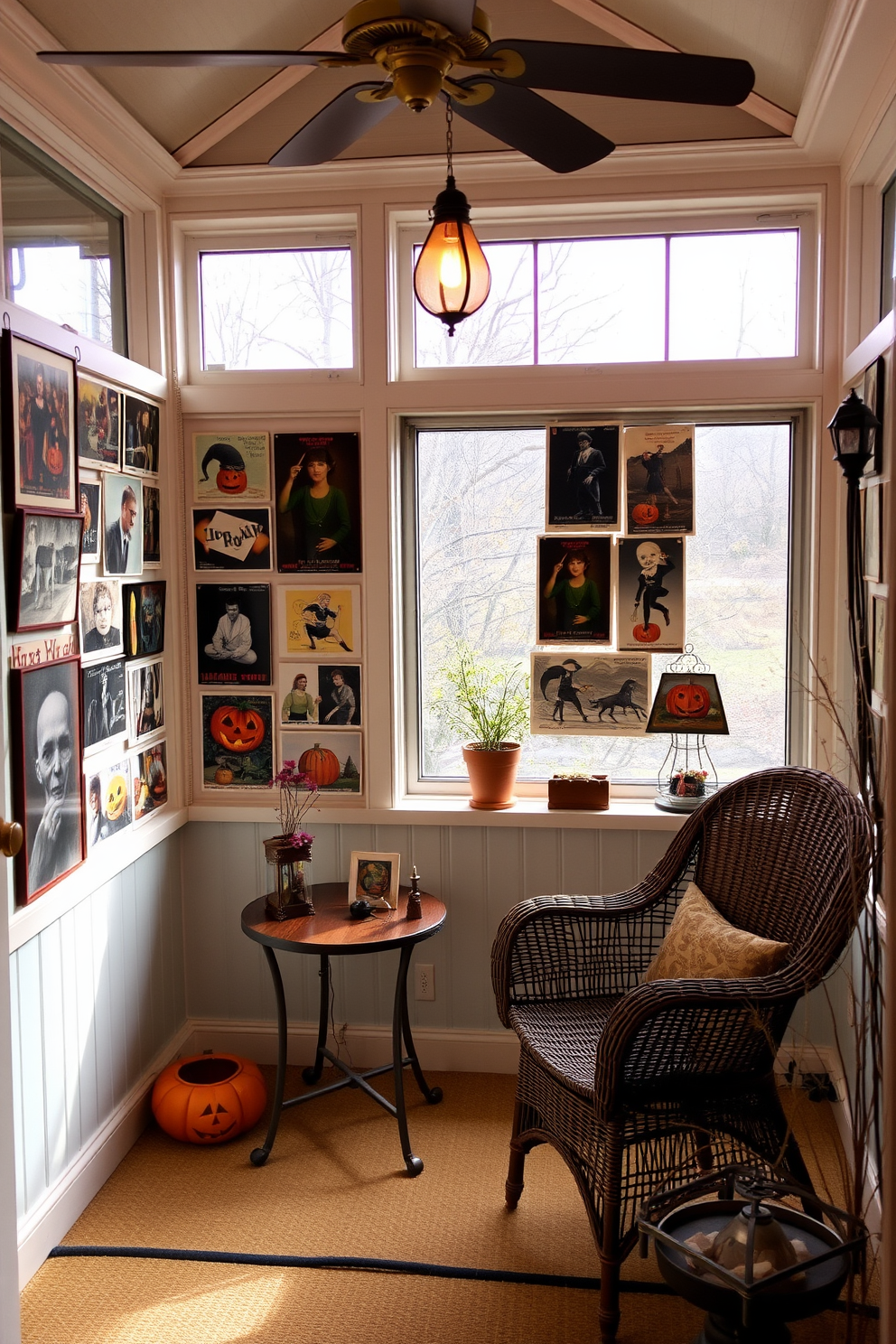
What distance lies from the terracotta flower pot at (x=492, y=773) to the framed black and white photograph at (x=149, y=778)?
0.91m

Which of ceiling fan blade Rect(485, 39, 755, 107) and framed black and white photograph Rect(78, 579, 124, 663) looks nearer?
ceiling fan blade Rect(485, 39, 755, 107)

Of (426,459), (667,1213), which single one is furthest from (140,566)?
(667,1213)

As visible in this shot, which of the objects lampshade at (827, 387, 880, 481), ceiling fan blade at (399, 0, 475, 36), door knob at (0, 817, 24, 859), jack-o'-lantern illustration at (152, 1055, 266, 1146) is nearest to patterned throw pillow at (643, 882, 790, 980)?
lampshade at (827, 387, 880, 481)

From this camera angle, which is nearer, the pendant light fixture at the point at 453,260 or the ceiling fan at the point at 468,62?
the ceiling fan at the point at 468,62

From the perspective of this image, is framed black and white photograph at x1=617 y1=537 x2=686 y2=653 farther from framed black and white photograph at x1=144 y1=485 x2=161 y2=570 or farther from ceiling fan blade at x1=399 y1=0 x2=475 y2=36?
ceiling fan blade at x1=399 y1=0 x2=475 y2=36

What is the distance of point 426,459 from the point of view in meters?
3.38

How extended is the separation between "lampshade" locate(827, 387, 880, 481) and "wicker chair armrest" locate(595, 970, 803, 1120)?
3.54ft

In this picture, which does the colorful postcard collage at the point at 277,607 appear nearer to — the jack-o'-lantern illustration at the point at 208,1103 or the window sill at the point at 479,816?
the window sill at the point at 479,816

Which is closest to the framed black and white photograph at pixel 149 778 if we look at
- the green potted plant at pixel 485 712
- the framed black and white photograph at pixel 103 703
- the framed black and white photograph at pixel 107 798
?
the framed black and white photograph at pixel 107 798

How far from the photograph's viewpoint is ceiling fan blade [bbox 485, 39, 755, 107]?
1.48 m

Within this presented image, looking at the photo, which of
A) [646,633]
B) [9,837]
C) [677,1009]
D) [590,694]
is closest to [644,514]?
[646,633]

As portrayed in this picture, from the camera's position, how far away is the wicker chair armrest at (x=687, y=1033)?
2.13 meters

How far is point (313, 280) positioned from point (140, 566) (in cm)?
103

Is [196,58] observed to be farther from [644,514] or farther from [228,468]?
[644,514]
